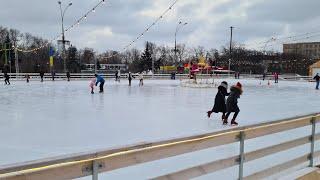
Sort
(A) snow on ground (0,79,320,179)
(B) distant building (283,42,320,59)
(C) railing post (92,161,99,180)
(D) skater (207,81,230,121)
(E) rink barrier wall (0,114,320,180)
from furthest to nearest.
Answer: (B) distant building (283,42,320,59), (D) skater (207,81,230,121), (A) snow on ground (0,79,320,179), (C) railing post (92,161,99,180), (E) rink barrier wall (0,114,320,180)

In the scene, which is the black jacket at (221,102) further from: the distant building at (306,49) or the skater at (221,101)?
the distant building at (306,49)

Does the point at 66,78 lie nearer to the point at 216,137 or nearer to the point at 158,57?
the point at 216,137

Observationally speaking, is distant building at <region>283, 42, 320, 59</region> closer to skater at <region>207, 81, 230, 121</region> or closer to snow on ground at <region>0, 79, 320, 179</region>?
snow on ground at <region>0, 79, 320, 179</region>

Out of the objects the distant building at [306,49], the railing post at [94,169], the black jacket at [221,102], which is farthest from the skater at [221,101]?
the distant building at [306,49]

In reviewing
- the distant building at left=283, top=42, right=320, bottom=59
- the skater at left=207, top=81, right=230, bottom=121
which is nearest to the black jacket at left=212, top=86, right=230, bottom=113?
the skater at left=207, top=81, right=230, bottom=121

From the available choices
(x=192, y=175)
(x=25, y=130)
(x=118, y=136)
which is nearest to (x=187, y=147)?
(x=192, y=175)

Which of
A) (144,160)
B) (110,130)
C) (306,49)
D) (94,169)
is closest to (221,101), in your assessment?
(110,130)

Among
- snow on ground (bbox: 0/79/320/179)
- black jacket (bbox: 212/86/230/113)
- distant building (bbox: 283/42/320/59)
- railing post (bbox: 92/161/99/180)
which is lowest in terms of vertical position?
snow on ground (bbox: 0/79/320/179)

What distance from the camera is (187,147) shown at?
3.72 metres

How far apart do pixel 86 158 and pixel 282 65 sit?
3964 inches

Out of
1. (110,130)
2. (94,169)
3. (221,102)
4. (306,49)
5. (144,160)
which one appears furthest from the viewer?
(306,49)

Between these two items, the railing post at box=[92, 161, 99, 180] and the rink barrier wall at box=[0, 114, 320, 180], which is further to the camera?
the railing post at box=[92, 161, 99, 180]

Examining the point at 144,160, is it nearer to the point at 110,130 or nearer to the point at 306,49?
the point at 110,130

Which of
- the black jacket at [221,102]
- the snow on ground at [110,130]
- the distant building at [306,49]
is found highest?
the distant building at [306,49]
